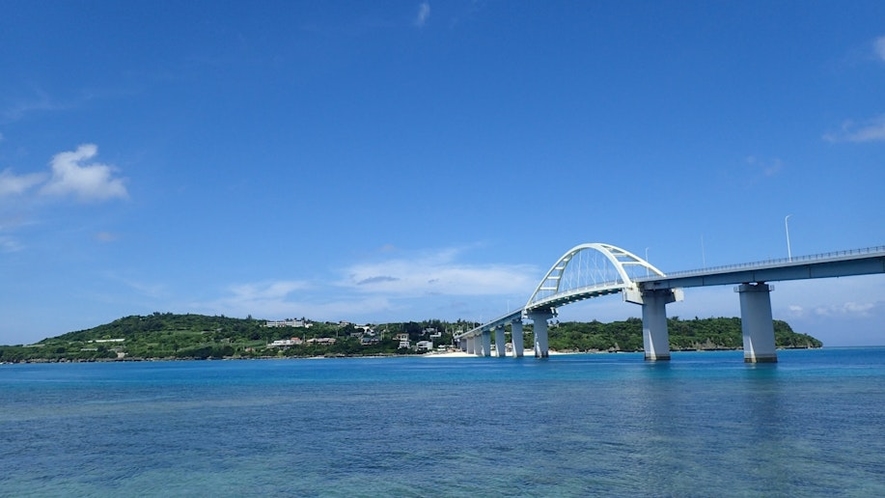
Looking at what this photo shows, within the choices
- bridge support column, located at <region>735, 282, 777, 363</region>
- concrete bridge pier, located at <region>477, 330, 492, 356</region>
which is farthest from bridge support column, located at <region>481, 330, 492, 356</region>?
bridge support column, located at <region>735, 282, 777, 363</region>

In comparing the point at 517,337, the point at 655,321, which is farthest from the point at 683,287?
the point at 517,337

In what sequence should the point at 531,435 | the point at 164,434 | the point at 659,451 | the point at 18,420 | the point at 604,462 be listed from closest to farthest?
the point at 604,462 < the point at 659,451 < the point at 531,435 < the point at 164,434 < the point at 18,420

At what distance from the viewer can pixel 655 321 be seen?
100 meters

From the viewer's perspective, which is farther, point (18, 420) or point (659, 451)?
point (18, 420)

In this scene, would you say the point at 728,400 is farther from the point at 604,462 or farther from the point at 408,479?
the point at 408,479

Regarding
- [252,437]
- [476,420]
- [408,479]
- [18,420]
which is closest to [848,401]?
[476,420]

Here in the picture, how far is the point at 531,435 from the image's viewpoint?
2930 centimetres

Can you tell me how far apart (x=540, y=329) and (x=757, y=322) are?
67.1m

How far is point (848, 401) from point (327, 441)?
31.4m

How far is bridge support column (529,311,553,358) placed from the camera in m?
141

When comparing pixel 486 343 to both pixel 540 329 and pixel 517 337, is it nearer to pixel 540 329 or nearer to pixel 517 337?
pixel 517 337

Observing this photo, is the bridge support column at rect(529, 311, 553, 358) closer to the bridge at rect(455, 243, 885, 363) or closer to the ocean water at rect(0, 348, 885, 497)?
the bridge at rect(455, 243, 885, 363)

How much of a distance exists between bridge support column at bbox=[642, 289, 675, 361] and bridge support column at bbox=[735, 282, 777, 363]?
1618 cm

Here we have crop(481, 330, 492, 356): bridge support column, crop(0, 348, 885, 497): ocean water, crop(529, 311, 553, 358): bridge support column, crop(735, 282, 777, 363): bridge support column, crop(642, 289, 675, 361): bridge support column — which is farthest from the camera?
crop(481, 330, 492, 356): bridge support column
